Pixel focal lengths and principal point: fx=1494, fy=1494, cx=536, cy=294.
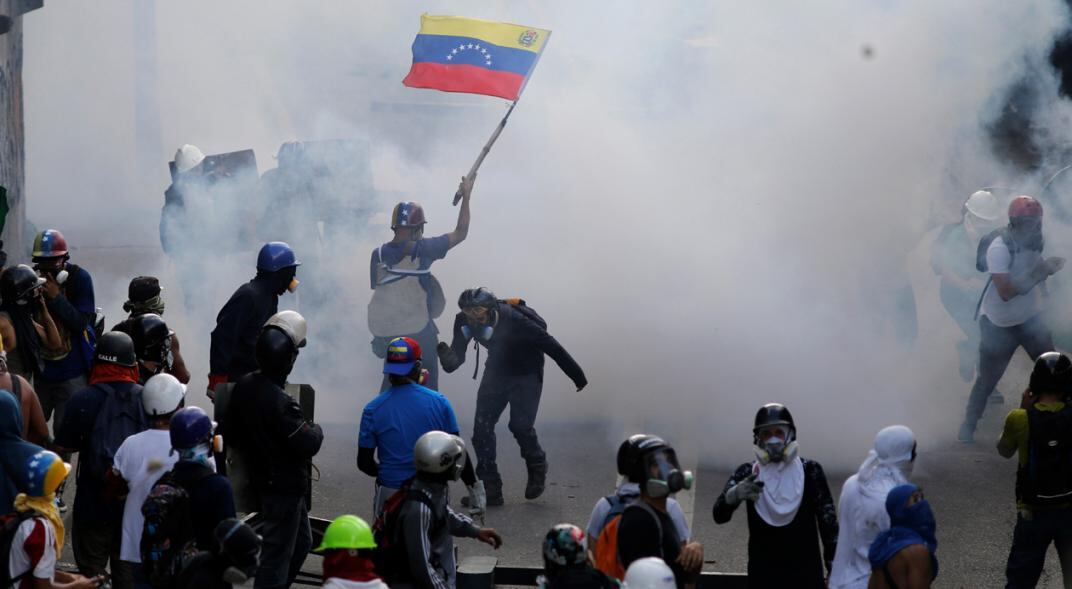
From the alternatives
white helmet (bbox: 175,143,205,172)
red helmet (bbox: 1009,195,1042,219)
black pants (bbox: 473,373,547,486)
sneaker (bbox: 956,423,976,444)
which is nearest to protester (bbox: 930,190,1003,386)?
red helmet (bbox: 1009,195,1042,219)

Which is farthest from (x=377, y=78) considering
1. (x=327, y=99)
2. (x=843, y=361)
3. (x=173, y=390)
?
(x=173, y=390)

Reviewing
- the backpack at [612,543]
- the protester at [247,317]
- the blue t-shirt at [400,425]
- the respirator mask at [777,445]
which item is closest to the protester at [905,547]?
the respirator mask at [777,445]

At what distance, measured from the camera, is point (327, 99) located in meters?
18.1

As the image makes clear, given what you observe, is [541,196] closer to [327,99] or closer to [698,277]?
[698,277]

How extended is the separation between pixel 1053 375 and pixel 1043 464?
1.17ft

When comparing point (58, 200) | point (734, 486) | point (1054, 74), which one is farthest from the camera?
point (58, 200)

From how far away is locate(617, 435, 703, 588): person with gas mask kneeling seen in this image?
4.88 metres

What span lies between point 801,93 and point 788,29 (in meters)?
0.70

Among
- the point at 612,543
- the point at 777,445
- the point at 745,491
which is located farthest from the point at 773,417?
the point at 612,543

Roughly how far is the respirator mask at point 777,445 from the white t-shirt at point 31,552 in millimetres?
2478

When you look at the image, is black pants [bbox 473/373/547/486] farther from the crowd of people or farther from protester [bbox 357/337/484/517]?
protester [bbox 357/337/484/517]

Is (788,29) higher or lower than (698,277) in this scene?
higher

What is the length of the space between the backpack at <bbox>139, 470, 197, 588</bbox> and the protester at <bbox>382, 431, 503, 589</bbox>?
74 cm

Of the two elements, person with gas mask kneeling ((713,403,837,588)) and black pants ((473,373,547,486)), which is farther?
black pants ((473,373,547,486))
